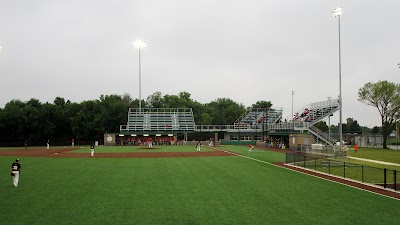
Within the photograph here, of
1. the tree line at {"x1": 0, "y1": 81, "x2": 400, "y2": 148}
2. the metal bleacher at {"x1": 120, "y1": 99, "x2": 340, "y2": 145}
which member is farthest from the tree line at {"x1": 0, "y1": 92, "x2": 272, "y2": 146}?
the metal bleacher at {"x1": 120, "y1": 99, "x2": 340, "y2": 145}

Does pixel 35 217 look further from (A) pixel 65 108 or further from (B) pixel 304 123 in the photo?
(A) pixel 65 108

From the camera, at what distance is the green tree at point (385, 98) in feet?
195

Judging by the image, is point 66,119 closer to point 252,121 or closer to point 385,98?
point 252,121

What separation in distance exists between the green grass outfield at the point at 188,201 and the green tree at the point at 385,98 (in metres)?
45.0

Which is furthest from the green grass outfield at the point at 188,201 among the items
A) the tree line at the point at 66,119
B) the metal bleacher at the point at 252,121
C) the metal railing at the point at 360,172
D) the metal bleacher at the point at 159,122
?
the metal bleacher at the point at 159,122

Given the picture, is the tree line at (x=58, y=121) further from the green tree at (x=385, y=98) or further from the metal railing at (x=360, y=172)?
the metal railing at (x=360, y=172)

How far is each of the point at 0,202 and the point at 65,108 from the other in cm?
7401

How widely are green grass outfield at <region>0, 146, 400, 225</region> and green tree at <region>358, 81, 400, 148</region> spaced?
4505 cm

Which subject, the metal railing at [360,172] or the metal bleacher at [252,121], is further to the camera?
the metal bleacher at [252,121]

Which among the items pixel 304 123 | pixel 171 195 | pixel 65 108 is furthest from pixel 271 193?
pixel 65 108

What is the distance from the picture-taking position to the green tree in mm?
59469

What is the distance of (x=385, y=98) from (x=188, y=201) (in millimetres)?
55982

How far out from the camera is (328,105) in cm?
5684

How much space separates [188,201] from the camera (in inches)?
615
